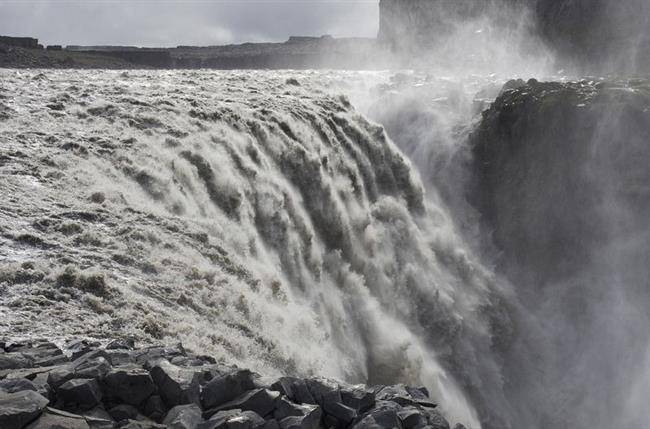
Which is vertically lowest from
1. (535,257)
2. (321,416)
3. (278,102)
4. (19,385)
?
(535,257)

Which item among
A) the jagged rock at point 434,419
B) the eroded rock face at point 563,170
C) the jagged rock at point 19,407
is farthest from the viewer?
the eroded rock face at point 563,170

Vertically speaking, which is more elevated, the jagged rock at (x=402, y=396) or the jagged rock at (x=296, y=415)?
the jagged rock at (x=296, y=415)

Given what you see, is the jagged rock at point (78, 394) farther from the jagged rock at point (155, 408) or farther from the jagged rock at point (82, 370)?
the jagged rock at point (155, 408)

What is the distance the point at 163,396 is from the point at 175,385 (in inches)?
5.7

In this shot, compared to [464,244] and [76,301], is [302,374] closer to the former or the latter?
[76,301]

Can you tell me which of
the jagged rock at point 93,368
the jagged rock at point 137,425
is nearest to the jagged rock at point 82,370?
the jagged rock at point 93,368

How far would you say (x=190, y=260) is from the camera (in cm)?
1035

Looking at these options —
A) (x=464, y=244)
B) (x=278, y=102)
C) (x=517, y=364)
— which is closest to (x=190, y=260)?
(x=278, y=102)

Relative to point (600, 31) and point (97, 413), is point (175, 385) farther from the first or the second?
point (600, 31)

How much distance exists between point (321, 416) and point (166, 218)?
18.5 ft

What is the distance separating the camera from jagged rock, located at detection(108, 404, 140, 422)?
5438mm

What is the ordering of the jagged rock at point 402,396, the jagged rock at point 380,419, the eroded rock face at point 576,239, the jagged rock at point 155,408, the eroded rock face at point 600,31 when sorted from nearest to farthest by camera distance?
the jagged rock at point 155,408 → the jagged rock at point 380,419 → the jagged rock at point 402,396 → the eroded rock face at point 576,239 → the eroded rock face at point 600,31

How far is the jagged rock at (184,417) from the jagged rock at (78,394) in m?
0.58

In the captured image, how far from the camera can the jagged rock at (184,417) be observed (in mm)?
5316
